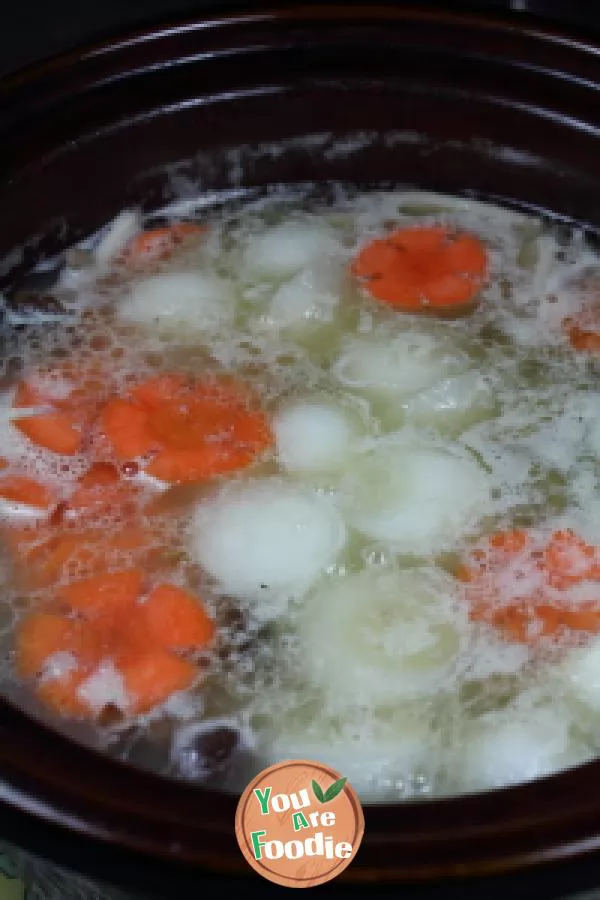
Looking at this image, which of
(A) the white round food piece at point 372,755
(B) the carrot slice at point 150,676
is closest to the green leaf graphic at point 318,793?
(A) the white round food piece at point 372,755

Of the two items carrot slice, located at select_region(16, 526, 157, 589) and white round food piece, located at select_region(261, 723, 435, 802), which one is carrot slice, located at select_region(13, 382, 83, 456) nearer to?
carrot slice, located at select_region(16, 526, 157, 589)

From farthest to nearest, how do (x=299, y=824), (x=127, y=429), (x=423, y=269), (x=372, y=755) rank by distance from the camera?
(x=423, y=269)
(x=127, y=429)
(x=372, y=755)
(x=299, y=824)

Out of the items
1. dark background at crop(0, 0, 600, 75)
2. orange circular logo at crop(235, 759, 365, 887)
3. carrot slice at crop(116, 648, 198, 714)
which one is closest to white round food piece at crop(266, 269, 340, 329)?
carrot slice at crop(116, 648, 198, 714)

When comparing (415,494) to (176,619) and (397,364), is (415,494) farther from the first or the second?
(176,619)

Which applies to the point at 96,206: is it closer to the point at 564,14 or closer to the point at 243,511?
the point at 243,511

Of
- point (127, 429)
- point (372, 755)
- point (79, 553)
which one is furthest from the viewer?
point (127, 429)

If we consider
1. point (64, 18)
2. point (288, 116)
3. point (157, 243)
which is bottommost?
point (157, 243)

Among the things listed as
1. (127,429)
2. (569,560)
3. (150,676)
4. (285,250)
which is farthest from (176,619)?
(285,250)
